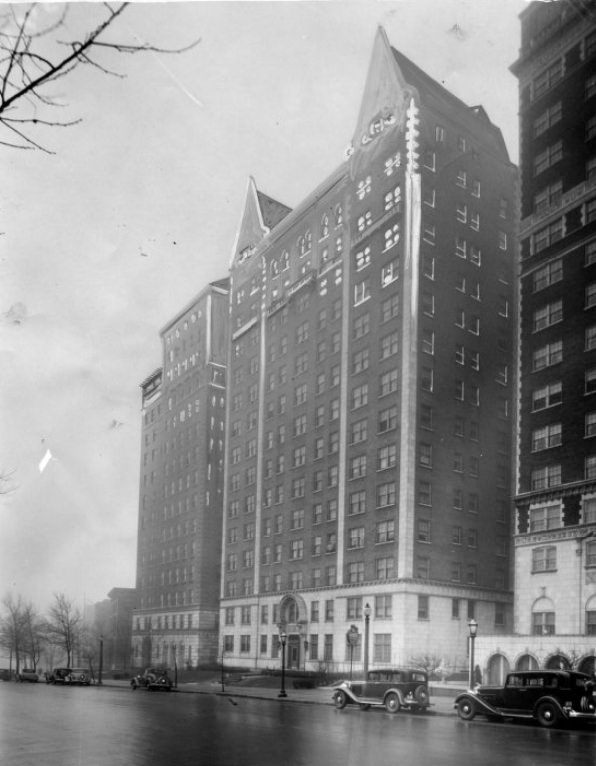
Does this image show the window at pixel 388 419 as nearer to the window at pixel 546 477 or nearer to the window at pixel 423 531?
the window at pixel 423 531

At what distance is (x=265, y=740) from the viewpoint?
23922 mm

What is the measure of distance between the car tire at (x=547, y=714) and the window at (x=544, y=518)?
27.0m

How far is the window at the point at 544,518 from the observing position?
Result: 58281 mm

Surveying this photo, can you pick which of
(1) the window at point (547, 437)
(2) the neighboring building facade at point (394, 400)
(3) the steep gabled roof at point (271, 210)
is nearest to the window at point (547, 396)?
(1) the window at point (547, 437)

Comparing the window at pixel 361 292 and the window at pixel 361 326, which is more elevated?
the window at pixel 361 292

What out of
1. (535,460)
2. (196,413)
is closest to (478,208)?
(535,460)

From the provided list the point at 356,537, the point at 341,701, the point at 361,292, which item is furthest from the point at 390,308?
the point at 341,701

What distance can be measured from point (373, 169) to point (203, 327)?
125 ft

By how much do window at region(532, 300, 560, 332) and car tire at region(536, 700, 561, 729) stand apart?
1326 inches

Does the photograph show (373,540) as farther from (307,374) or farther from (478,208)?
(478,208)

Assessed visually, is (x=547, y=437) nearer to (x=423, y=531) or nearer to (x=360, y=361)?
(x=423, y=531)

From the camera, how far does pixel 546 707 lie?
106ft

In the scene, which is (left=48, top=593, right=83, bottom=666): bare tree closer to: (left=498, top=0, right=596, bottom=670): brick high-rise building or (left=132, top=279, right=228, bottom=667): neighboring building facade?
(left=132, top=279, right=228, bottom=667): neighboring building facade

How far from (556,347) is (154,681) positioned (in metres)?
35.7
